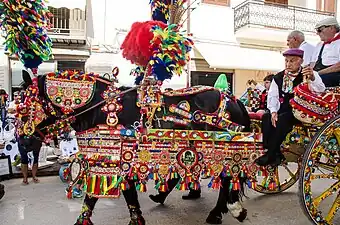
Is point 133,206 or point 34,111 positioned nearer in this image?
point 34,111

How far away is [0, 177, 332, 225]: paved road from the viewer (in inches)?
151

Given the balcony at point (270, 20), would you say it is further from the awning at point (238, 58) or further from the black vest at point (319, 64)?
the black vest at point (319, 64)

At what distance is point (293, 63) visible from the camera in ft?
11.3

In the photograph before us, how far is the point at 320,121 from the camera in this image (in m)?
3.28

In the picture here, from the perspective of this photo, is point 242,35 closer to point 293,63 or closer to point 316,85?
point 293,63

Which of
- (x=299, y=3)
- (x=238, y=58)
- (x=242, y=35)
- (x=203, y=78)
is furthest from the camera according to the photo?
(x=299, y=3)

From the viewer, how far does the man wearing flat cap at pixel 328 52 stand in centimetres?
372

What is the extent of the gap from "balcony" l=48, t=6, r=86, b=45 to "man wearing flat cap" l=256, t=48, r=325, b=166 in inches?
355

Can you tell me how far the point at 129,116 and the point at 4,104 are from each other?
5112 mm

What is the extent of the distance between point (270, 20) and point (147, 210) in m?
10.9

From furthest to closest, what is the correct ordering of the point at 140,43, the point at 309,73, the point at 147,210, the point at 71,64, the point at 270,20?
the point at 270,20, the point at 71,64, the point at 147,210, the point at 140,43, the point at 309,73

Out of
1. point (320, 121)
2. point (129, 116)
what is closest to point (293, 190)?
point (320, 121)

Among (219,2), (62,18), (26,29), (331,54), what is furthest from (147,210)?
(219,2)

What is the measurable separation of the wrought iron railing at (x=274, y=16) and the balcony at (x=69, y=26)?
536 centimetres
